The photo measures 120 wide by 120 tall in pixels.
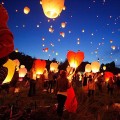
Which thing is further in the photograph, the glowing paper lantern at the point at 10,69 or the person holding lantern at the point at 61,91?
the person holding lantern at the point at 61,91

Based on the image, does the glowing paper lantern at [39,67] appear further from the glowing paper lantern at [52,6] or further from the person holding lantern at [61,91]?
the glowing paper lantern at [52,6]

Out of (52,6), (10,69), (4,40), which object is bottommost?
(10,69)

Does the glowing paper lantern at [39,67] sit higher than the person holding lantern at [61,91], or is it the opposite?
the glowing paper lantern at [39,67]

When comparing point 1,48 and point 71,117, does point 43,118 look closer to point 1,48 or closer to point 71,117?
point 71,117

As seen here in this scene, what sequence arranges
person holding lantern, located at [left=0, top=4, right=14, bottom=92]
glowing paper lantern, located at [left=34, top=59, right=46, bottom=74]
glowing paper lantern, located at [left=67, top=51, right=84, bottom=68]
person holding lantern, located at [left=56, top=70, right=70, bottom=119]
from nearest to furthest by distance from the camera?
person holding lantern, located at [left=0, top=4, right=14, bottom=92] → person holding lantern, located at [left=56, top=70, right=70, bottom=119] → glowing paper lantern, located at [left=67, top=51, right=84, bottom=68] → glowing paper lantern, located at [left=34, top=59, right=46, bottom=74]

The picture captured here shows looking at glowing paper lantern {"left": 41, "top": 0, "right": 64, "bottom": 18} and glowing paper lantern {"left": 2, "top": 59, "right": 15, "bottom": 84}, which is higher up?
glowing paper lantern {"left": 41, "top": 0, "right": 64, "bottom": 18}

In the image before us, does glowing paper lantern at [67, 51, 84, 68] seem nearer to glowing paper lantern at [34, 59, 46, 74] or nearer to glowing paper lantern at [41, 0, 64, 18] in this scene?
glowing paper lantern at [34, 59, 46, 74]

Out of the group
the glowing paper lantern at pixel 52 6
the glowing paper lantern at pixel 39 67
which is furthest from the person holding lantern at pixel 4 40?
the glowing paper lantern at pixel 39 67

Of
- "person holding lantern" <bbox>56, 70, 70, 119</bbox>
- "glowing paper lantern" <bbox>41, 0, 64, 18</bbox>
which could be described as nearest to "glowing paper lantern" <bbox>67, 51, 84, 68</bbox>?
"person holding lantern" <bbox>56, 70, 70, 119</bbox>

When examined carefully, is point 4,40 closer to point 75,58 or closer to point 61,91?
point 61,91

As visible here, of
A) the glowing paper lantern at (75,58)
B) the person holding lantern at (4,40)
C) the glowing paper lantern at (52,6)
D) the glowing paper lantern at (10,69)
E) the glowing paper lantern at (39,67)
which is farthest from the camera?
the glowing paper lantern at (39,67)

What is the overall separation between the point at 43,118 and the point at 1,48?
235 inches

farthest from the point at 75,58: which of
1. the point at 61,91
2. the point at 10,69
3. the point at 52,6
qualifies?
the point at 10,69

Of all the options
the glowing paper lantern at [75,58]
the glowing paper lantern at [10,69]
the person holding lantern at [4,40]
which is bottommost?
the glowing paper lantern at [10,69]
